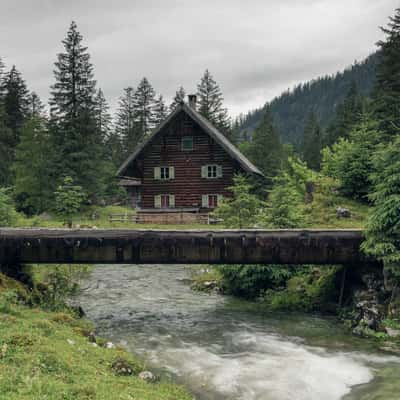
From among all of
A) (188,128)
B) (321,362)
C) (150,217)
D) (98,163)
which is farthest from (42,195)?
(321,362)

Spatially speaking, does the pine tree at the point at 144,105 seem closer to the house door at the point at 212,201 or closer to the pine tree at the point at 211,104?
the pine tree at the point at 211,104

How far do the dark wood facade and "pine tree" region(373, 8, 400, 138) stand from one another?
13389 mm

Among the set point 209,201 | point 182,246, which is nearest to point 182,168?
point 209,201

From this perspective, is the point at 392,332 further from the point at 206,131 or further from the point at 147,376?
the point at 206,131

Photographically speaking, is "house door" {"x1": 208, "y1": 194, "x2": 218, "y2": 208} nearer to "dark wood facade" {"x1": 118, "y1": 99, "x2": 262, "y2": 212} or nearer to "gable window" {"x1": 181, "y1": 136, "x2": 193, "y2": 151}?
"dark wood facade" {"x1": 118, "y1": 99, "x2": 262, "y2": 212}

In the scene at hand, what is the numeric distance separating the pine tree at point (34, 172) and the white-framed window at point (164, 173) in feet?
36.2

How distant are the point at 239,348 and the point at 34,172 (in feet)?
115

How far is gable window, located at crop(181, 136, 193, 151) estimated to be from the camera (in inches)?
1539

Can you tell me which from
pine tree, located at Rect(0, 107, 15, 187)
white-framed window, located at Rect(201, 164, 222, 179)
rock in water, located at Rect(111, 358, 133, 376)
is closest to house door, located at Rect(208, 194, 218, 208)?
white-framed window, located at Rect(201, 164, 222, 179)

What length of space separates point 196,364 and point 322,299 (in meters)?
8.50

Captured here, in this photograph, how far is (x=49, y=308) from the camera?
14867 millimetres

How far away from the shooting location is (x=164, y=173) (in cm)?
4028

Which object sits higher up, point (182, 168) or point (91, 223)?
point (182, 168)

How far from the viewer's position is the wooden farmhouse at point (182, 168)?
1508 inches
